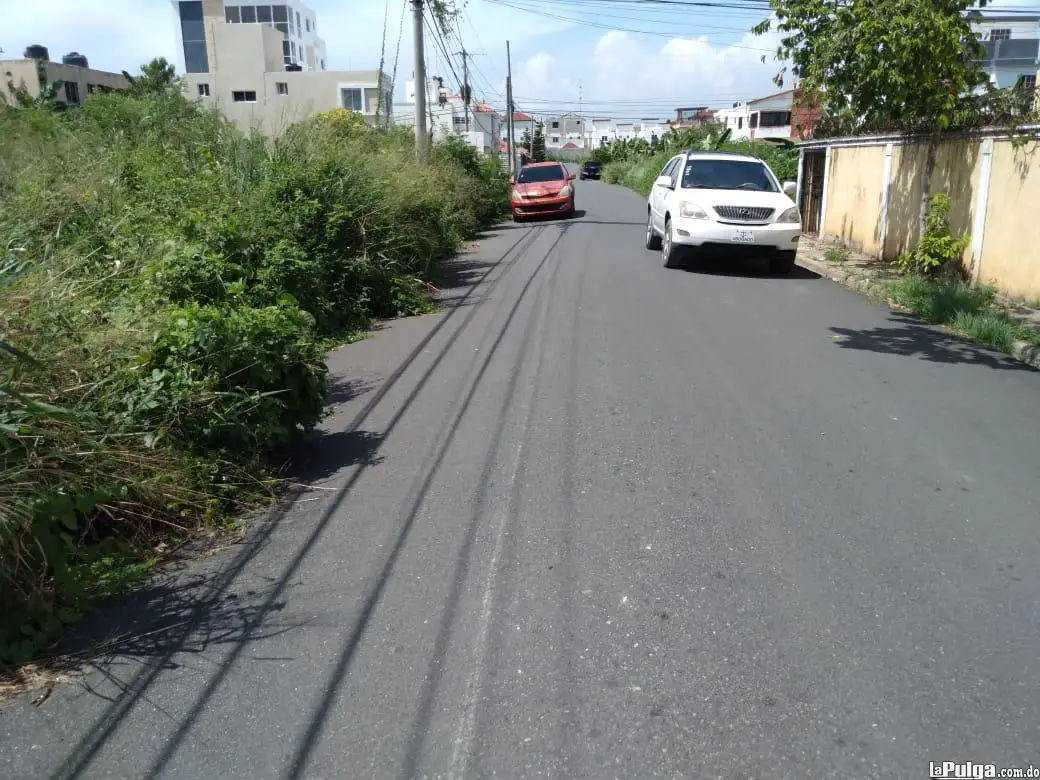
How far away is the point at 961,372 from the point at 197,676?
289 inches

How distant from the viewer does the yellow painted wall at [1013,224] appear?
432 inches

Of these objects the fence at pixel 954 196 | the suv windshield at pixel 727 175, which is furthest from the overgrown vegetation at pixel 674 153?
the suv windshield at pixel 727 175

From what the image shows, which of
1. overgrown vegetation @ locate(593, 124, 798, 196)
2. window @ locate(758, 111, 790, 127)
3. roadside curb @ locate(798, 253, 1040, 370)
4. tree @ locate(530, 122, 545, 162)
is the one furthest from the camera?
tree @ locate(530, 122, 545, 162)

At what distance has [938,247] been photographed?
1275cm

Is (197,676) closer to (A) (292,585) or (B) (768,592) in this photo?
(A) (292,585)

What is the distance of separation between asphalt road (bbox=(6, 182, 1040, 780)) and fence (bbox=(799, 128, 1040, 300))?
4324 mm

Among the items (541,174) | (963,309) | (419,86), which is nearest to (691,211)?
(963,309)

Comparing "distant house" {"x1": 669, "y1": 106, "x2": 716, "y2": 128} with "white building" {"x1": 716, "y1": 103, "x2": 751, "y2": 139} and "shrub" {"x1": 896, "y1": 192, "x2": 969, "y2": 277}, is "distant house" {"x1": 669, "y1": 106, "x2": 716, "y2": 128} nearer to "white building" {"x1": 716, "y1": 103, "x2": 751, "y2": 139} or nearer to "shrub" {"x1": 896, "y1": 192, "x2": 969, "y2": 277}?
"white building" {"x1": 716, "y1": 103, "x2": 751, "y2": 139}

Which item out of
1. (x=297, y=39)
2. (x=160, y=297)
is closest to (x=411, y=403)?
(x=160, y=297)

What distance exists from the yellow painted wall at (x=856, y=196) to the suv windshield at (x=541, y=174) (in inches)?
478

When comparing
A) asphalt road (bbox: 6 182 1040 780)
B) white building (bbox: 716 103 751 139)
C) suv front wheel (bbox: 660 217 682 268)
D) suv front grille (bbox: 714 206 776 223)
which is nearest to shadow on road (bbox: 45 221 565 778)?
asphalt road (bbox: 6 182 1040 780)

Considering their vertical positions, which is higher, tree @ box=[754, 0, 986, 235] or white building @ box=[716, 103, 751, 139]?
white building @ box=[716, 103, 751, 139]

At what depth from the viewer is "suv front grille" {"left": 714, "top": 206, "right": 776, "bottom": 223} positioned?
14234 mm

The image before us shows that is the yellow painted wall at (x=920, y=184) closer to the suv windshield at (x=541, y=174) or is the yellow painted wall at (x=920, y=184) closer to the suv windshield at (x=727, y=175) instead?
the suv windshield at (x=727, y=175)
